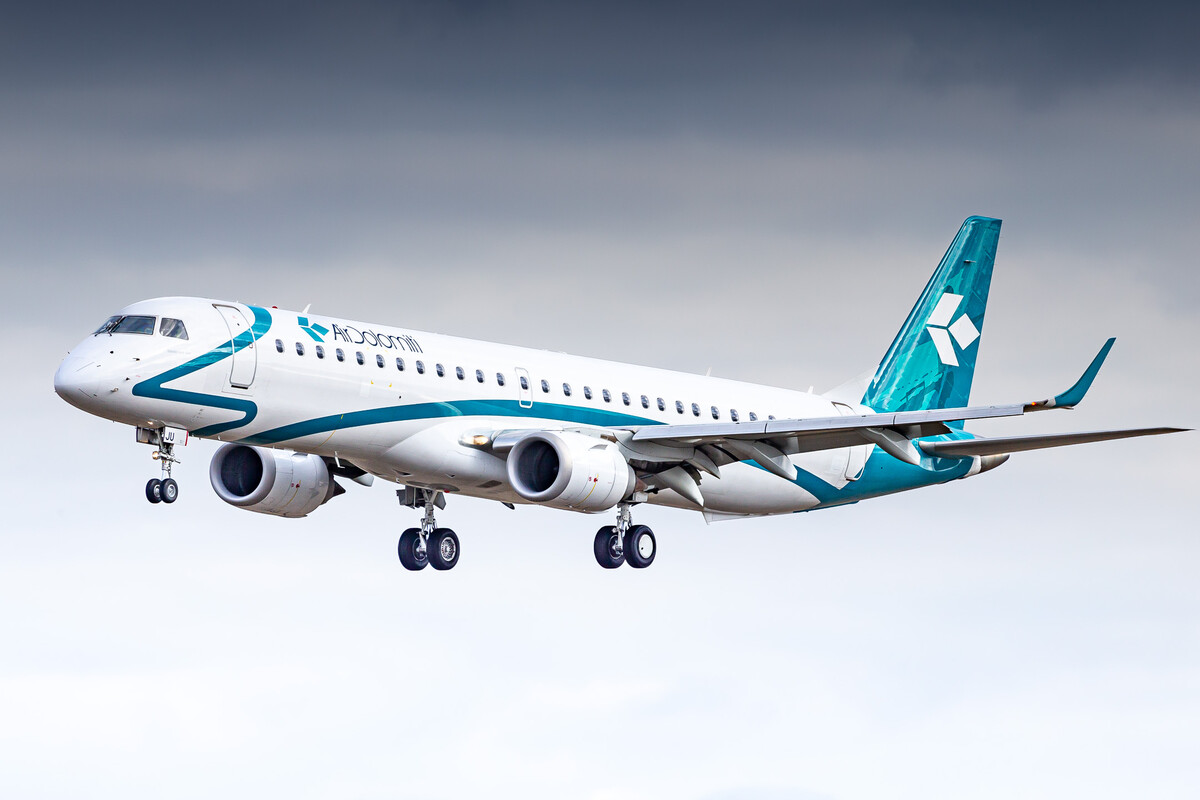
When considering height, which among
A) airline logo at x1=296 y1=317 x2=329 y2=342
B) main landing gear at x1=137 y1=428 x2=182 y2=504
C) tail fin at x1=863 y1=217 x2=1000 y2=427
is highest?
tail fin at x1=863 y1=217 x2=1000 y2=427

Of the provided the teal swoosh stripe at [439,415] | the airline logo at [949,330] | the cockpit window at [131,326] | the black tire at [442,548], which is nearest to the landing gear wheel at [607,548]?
the teal swoosh stripe at [439,415]

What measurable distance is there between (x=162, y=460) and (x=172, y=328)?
2.57 metres

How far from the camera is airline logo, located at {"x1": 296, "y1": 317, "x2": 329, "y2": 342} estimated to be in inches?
1457

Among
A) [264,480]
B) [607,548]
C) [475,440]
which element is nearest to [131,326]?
[264,480]

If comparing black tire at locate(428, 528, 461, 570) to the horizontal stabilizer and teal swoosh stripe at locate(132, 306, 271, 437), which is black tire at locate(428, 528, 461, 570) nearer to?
teal swoosh stripe at locate(132, 306, 271, 437)

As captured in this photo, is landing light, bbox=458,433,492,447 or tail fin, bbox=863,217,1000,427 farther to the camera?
tail fin, bbox=863,217,1000,427

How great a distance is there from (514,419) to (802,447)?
21.5 feet

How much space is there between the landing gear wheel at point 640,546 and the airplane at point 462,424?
3 centimetres

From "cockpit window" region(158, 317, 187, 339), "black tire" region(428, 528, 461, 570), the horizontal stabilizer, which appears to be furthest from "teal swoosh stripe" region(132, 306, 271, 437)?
the horizontal stabilizer

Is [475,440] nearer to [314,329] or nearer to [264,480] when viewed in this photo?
[314,329]

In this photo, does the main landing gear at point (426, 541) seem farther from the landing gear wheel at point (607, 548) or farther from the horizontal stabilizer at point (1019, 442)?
the horizontal stabilizer at point (1019, 442)

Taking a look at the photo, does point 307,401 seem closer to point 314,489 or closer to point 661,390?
point 314,489

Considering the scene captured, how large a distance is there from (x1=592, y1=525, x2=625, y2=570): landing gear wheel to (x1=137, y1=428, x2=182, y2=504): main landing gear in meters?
10.3

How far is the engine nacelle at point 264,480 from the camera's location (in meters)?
41.9
